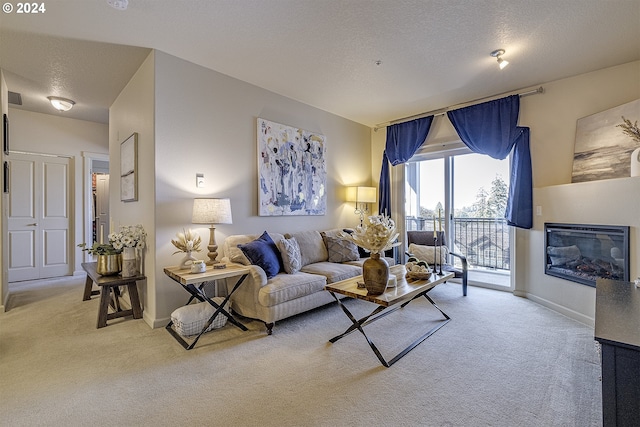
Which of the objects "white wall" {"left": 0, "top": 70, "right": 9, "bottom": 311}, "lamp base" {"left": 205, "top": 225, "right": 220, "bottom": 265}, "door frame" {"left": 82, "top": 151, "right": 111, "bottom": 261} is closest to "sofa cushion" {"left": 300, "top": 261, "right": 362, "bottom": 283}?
"lamp base" {"left": 205, "top": 225, "right": 220, "bottom": 265}

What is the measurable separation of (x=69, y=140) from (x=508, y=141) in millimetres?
7167

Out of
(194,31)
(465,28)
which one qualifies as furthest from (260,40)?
(465,28)

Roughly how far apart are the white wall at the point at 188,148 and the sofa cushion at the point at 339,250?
60cm

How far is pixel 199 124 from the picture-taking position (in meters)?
3.21

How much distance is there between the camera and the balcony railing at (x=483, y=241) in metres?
4.35

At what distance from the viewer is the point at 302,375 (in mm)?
2039

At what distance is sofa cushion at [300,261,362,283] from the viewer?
10.9 ft

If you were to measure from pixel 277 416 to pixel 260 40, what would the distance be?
9.97ft

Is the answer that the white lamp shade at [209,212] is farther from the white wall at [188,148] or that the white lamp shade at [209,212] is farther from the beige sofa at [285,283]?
the beige sofa at [285,283]

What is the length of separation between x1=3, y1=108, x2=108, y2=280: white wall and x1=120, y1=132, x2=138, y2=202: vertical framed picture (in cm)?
228

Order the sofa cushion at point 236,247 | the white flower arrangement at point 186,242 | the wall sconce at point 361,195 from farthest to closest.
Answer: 1. the wall sconce at point 361,195
2. the sofa cushion at point 236,247
3. the white flower arrangement at point 186,242

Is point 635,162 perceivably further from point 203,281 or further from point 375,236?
point 203,281

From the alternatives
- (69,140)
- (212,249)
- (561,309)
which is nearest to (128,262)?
(212,249)

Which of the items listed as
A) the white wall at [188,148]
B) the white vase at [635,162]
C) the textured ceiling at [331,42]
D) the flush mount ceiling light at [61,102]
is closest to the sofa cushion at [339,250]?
the white wall at [188,148]
